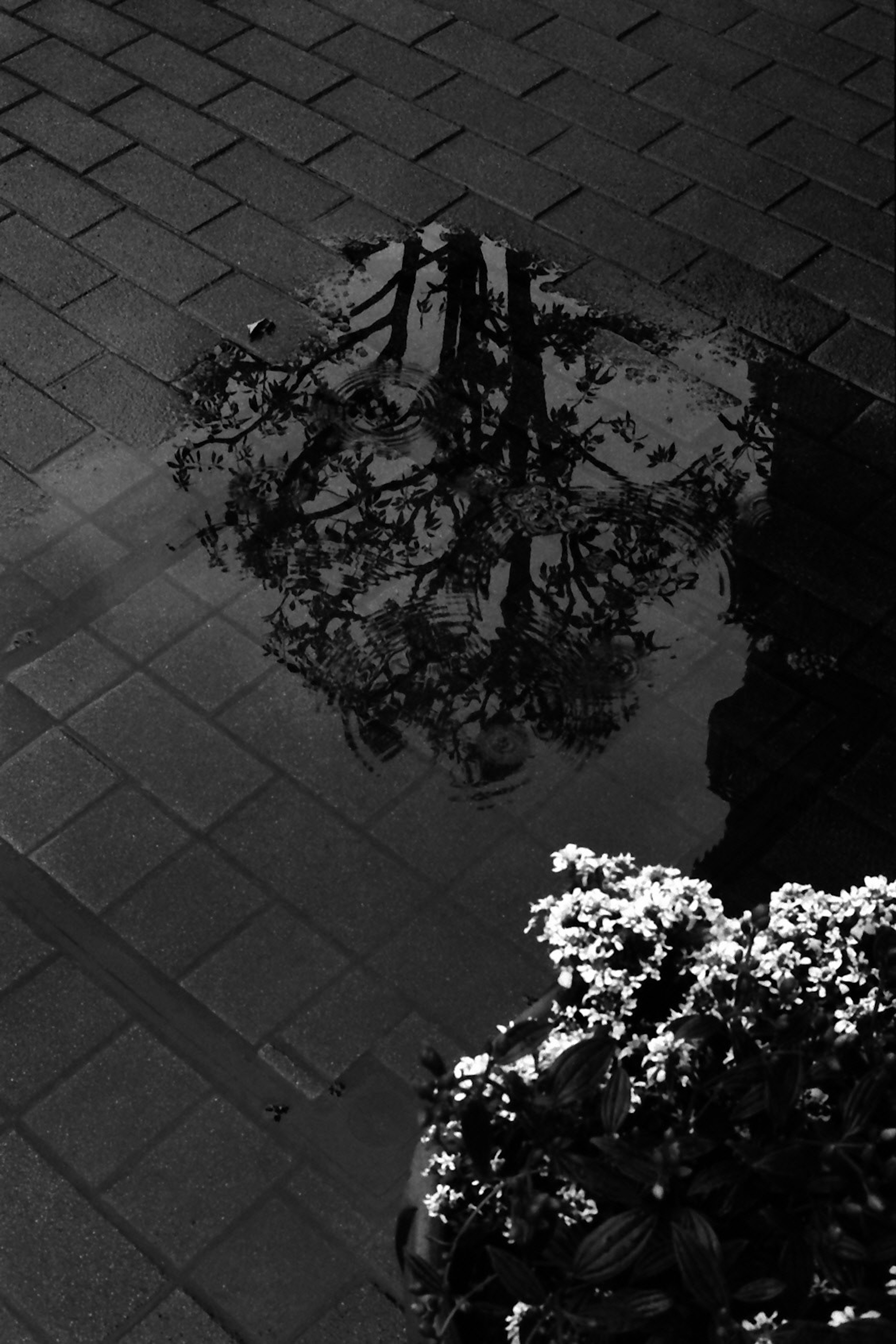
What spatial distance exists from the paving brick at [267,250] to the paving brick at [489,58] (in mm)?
1475

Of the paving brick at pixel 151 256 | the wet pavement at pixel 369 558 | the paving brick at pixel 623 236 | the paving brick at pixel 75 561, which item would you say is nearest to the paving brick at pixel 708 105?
the wet pavement at pixel 369 558

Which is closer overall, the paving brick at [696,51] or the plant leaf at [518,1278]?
the plant leaf at [518,1278]

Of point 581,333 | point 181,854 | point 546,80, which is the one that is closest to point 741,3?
point 546,80

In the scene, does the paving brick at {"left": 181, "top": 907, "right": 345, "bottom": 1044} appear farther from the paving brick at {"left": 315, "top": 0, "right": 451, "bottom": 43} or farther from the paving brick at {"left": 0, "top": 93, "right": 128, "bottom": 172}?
the paving brick at {"left": 315, "top": 0, "right": 451, "bottom": 43}

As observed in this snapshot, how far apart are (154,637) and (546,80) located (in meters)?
3.72

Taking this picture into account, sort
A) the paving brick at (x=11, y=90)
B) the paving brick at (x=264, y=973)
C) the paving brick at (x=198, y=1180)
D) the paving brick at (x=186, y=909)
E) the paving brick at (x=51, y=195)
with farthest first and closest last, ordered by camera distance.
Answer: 1. the paving brick at (x=11, y=90)
2. the paving brick at (x=51, y=195)
3. the paving brick at (x=186, y=909)
4. the paving brick at (x=264, y=973)
5. the paving brick at (x=198, y=1180)

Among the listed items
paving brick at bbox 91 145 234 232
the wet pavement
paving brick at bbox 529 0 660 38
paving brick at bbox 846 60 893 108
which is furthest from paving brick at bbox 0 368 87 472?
paving brick at bbox 846 60 893 108

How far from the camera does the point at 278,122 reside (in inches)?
275

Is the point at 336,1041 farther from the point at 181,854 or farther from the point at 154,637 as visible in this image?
the point at 154,637

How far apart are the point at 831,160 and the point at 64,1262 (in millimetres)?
5476

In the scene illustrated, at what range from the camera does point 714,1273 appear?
95.3 inches

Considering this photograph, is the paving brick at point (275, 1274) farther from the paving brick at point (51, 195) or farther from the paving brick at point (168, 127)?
the paving brick at point (168, 127)

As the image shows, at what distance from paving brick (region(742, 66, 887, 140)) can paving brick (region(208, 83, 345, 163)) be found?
1.98 m

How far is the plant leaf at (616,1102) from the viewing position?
103 inches
